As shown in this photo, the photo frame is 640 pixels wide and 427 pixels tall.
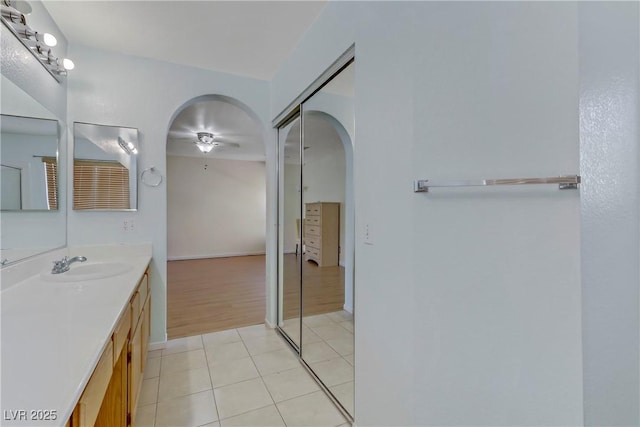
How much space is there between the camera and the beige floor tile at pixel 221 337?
268 cm

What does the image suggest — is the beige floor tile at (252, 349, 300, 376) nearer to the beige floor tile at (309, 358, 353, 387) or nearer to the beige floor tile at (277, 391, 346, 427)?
the beige floor tile at (309, 358, 353, 387)

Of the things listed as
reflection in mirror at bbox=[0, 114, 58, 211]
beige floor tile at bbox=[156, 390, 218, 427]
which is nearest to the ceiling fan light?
reflection in mirror at bbox=[0, 114, 58, 211]

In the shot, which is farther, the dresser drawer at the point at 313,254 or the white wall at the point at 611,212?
the dresser drawer at the point at 313,254

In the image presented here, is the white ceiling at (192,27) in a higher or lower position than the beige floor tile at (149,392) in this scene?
higher

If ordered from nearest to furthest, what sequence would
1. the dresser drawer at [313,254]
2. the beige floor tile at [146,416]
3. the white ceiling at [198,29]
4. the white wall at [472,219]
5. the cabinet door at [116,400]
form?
the white wall at [472,219] < the cabinet door at [116,400] < the beige floor tile at [146,416] < the white ceiling at [198,29] < the dresser drawer at [313,254]

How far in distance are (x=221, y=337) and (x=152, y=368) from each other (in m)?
0.66

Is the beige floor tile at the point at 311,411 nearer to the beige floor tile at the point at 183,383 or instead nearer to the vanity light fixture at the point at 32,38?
the beige floor tile at the point at 183,383

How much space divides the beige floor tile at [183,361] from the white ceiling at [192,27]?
8.77ft

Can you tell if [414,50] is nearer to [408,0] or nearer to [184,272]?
[408,0]

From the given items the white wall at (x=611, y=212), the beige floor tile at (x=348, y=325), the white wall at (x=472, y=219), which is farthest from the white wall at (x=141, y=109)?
the white wall at (x=611, y=212)

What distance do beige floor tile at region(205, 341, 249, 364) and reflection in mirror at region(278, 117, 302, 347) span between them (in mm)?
466

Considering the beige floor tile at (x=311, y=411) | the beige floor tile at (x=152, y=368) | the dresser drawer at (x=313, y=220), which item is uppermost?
the dresser drawer at (x=313, y=220)

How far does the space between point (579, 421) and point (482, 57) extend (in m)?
1.28

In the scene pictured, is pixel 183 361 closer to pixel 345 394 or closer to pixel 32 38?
pixel 345 394
